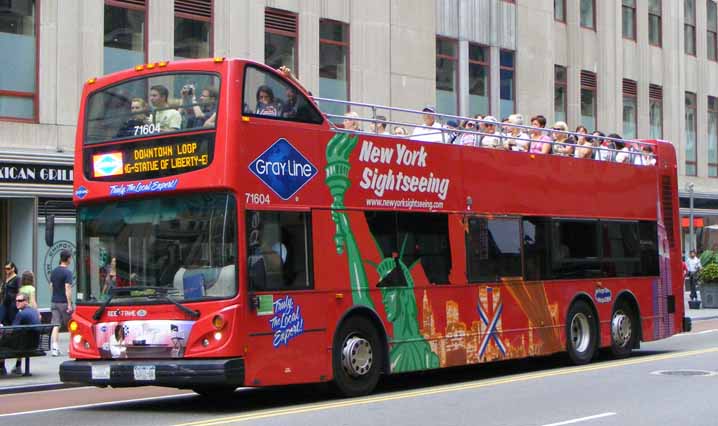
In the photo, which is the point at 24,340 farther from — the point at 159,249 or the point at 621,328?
the point at 621,328

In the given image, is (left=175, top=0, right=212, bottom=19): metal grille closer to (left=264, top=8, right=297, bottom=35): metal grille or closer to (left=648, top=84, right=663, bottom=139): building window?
(left=264, top=8, right=297, bottom=35): metal grille

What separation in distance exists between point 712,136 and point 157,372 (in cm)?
4093

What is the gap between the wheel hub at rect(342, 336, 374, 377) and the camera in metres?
14.1

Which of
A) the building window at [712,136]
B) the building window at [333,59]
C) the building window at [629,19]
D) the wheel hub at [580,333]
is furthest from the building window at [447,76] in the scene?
the building window at [712,136]

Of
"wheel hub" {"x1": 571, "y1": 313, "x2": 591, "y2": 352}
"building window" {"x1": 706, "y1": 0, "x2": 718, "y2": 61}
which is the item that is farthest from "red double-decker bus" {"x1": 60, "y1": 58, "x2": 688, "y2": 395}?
"building window" {"x1": 706, "y1": 0, "x2": 718, "y2": 61}

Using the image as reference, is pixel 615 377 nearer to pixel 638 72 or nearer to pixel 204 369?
pixel 204 369

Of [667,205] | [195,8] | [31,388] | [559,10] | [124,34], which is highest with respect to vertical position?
[559,10]

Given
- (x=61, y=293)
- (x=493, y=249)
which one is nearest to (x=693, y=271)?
(x=493, y=249)

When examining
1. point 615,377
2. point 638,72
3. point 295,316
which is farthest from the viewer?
point 638,72

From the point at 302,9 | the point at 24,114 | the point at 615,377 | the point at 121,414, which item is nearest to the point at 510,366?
the point at 615,377

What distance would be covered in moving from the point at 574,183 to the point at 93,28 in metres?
11.7

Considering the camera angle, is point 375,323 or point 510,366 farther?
point 510,366

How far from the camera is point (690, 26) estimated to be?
48531 millimetres

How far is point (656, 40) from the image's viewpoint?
46281 mm
